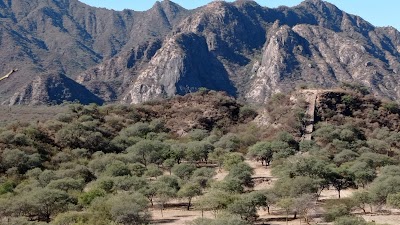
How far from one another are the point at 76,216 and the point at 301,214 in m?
23.0

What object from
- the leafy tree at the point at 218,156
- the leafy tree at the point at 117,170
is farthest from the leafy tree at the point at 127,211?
the leafy tree at the point at 218,156

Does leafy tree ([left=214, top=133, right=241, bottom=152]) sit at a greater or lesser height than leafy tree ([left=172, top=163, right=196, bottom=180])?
greater

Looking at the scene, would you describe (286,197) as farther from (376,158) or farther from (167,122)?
(167,122)

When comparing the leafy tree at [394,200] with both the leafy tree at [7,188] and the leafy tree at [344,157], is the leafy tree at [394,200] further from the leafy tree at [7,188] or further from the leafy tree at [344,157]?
the leafy tree at [7,188]

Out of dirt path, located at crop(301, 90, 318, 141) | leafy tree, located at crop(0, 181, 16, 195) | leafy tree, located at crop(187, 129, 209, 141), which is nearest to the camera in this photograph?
leafy tree, located at crop(0, 181, 16, 195)

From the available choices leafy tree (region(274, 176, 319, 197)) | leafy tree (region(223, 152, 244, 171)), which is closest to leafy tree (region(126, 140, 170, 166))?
leafy tree (region(223, 152, 244, 171))

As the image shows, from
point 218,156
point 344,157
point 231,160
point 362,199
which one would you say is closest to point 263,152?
point 218,156

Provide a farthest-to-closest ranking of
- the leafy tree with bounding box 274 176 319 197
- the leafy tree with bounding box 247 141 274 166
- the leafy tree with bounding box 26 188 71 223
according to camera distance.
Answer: the leafy tree with bounding box 247 141 274 166, the leafy tree with bounding box 274 176 319 197, the leafy tree with bounding box 26 188 71 223

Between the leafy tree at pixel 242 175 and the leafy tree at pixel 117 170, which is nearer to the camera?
the leafy tree at pixel 242 175

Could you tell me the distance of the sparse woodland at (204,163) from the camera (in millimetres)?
44781

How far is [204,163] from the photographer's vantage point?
81312 mm

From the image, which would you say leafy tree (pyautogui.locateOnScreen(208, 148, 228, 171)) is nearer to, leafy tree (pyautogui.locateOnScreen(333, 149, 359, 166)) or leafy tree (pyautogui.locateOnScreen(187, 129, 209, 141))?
leafy tree (pyautogui.locateOnScreen(187, 129, 209, 141))

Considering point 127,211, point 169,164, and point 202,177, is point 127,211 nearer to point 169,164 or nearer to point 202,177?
point 202,177

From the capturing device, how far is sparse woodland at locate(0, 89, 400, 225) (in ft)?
147
